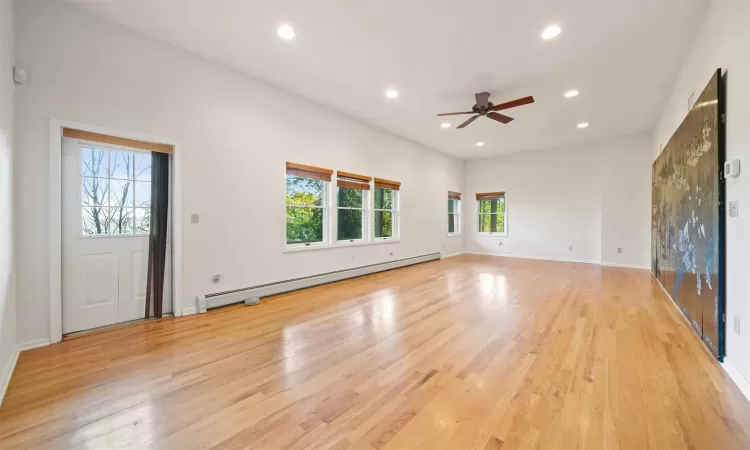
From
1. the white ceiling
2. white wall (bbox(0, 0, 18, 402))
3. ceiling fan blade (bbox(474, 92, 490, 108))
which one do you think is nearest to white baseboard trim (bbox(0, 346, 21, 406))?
white wall (bbox(0, 0, 18, 402))

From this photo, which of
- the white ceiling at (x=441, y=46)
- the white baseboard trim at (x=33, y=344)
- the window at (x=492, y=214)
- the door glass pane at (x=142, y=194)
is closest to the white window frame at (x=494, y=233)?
the window at (x=492, y=214)

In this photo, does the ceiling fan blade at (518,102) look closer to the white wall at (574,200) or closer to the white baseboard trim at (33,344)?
the white wall at (574,200)

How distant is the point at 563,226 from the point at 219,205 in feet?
27.9

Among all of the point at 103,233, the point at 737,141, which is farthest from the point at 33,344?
the point at 737,141

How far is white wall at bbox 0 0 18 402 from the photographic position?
2045 millimetres

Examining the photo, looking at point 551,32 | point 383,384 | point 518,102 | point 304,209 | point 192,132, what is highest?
point 551,32

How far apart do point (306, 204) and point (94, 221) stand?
8.90 ft

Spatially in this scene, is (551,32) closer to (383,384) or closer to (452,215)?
(383,384)

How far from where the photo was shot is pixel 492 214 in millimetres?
9664

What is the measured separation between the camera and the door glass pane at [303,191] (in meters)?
4.87

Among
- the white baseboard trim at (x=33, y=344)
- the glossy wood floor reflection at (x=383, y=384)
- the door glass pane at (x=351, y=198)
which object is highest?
the door glass pane at (x=351, y=198)

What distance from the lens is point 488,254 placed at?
9.68 m

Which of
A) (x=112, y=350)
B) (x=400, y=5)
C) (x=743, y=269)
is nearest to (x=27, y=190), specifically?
(x=112, y=350)

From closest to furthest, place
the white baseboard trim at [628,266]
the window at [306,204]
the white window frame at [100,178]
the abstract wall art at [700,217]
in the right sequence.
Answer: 1. the abstract wall art at [700,217]
2. the white window frame at [100,178]
3. the window at [306,204]
4. the white baseboard trim at [628,266]
